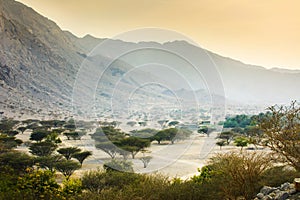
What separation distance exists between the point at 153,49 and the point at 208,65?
2.91 meters

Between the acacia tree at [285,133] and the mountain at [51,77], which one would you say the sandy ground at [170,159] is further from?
the acacia tree at [285,133]

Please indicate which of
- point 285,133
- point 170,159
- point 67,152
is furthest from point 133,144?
point 285,133

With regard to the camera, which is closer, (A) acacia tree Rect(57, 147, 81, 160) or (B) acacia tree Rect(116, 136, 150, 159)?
(A) acacia tree Rect(57, 147, 81, 160)

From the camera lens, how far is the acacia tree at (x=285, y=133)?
10000 millimetres

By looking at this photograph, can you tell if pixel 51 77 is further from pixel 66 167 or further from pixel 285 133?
pixel 285 133

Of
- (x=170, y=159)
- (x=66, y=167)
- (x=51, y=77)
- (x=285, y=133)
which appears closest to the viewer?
(x=285, y=133)

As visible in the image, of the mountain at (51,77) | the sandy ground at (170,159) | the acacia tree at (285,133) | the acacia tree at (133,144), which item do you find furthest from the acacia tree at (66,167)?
the acacia tree at (285,133)

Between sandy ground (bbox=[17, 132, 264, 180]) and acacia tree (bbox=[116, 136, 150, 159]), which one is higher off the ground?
acacia tree (bbox=[116, 136, 150, 159])

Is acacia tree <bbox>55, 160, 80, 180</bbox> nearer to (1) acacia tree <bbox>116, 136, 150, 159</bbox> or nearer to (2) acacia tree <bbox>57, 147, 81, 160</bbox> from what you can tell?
(2) acacia tree <bbox>57, 147, 81, 160</bbox>

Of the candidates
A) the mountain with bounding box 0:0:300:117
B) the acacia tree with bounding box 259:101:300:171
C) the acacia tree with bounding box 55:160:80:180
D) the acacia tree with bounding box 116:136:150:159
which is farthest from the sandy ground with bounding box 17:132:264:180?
the acacia tree with bounding box 259:101:300:171

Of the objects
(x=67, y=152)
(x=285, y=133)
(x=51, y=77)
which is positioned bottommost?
(x=67, y=152)

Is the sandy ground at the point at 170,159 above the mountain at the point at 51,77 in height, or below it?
below

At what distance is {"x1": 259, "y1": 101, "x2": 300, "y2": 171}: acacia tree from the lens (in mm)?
10000

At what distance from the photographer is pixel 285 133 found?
10.2 metres
